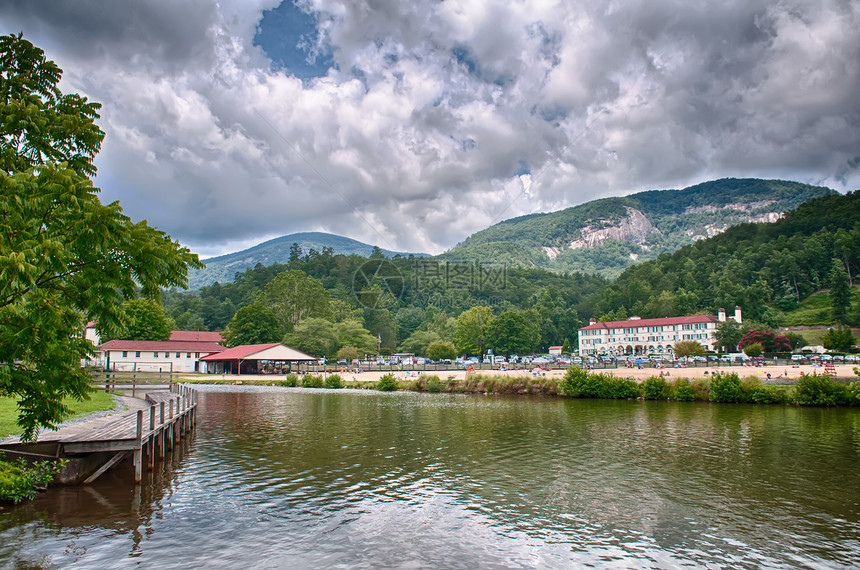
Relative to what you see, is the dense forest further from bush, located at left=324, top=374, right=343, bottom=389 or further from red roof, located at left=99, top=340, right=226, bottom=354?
bush, located at left=324, top=374, right=343, bottom=389

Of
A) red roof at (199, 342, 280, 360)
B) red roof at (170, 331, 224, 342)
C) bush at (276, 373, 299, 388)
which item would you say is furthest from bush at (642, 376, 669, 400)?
red roof at (170, 331, 224, 342)

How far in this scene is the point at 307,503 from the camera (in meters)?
13.5

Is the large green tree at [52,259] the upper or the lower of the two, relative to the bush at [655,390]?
upper

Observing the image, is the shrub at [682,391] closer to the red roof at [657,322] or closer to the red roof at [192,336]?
the red roof at [192,336]

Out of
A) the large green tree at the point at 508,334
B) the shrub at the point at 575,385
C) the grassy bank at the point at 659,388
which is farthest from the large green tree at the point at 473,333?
the shrub at the point at 575,385

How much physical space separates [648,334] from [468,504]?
132 metres

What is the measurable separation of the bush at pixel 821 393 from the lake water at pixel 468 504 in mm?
11686

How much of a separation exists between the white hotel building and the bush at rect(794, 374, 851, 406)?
86171 millimetres

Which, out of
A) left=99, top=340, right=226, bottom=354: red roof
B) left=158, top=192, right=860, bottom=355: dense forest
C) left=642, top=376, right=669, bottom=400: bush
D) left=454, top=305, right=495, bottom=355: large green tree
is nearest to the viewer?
left=642, top=376, right=669, bottom=400: bush

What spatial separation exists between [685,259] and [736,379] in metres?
161

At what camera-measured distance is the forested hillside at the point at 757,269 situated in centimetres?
14062

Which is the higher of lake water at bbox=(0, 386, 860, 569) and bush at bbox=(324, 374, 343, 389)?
lake water at bbox=(0, 386, 860, 569)

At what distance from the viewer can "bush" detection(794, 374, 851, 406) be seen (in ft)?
113

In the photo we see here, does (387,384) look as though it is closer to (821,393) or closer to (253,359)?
(253,359)
